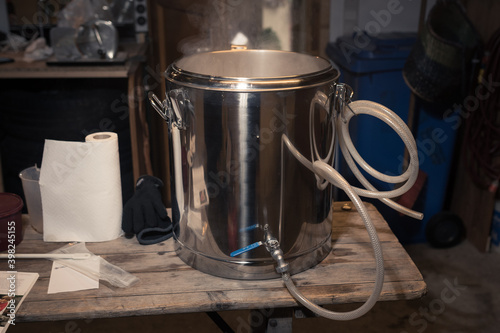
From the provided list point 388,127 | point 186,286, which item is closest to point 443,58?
point 388,127

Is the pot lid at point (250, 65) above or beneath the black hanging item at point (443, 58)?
above

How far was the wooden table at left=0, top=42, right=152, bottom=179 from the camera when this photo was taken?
2316mm

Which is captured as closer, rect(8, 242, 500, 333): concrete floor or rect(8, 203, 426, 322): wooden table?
rect(8, 203, 426, 322): wooden table

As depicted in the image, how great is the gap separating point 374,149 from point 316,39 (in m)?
0.72

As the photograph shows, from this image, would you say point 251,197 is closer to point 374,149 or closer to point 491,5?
point 374,149

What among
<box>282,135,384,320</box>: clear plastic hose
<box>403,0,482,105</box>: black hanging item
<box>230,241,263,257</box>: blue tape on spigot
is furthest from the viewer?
<box>403,0,482,105</box>: black hanging item

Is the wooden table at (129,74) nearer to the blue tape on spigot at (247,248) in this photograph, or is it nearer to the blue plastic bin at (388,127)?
the blue plastic bin at (388,127)

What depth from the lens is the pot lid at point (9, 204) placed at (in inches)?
45.0

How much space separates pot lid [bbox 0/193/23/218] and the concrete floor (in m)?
0.89

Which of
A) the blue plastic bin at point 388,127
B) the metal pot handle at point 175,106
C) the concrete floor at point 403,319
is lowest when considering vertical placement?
the concrete floor at point 403,319

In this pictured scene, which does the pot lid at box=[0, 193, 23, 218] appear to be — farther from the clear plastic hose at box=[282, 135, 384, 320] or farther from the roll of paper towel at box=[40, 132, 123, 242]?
the clear plastic hose at box=[282, 135, 384, 320]

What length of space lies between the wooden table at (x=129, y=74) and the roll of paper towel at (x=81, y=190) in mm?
1233

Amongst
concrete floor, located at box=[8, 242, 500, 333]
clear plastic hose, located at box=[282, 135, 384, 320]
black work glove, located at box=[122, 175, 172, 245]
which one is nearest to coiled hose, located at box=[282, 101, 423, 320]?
clear plastic hose, located at box=[282, 135, 384, 320]

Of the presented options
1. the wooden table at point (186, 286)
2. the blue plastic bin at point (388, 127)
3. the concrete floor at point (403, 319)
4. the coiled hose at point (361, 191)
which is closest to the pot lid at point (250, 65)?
the coiled hose at point (361, 191)
